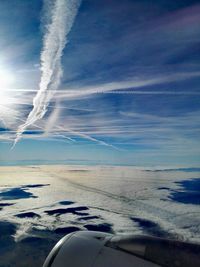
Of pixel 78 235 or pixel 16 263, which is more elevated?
pixel 78 235

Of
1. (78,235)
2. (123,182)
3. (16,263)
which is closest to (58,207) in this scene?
(16,263)

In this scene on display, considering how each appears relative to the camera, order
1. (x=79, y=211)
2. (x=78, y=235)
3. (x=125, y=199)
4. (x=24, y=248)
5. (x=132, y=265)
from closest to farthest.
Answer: (x=132, y=265)
(x=78, y=235)
(x=24, y=248)
(x=79, y=211)
(x=125, y=199)

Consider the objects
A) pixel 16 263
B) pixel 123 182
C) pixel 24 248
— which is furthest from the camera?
pixel 123 182

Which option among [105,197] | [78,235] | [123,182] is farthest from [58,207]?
[78,235]

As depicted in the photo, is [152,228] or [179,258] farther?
[152,228]

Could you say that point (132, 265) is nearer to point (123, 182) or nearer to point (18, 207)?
point (18, 207)

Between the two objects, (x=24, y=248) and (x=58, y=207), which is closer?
(x=24, y=248)

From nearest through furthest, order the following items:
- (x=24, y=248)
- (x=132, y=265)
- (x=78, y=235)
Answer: (x=132, y=265)
(x=78, y=235)
(x=24, y=248)

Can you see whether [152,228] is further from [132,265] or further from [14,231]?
[132,265]

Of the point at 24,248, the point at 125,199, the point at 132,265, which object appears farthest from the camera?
the point at 125,199
